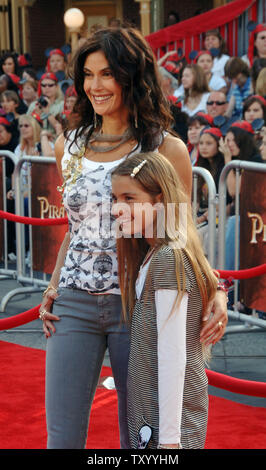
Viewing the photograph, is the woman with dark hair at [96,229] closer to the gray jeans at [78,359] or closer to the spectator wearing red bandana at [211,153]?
the gray jeans at [78,359]

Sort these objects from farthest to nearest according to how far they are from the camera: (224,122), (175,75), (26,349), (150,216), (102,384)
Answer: (175,75) < (224,122) < (26,349) < (102,384) < (150,216)

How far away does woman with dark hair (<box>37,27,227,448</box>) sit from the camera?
91.0 inches

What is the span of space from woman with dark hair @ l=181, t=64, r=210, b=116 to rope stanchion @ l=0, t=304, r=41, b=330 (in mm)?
5060

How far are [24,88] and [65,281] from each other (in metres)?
9.83

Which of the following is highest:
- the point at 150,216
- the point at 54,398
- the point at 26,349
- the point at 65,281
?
the point at 150,216

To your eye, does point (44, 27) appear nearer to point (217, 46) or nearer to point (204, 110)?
point (217, 46)

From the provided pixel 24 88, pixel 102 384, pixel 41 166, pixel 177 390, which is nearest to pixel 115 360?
pixel 177 390

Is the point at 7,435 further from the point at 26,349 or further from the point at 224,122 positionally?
the point at 224,122

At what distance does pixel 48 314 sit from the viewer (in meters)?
2.41

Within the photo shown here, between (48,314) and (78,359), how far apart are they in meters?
0.19

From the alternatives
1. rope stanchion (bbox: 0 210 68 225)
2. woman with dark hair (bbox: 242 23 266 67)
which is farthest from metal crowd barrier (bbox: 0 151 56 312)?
woman with dark hair (bbox: 242 23 266 67)

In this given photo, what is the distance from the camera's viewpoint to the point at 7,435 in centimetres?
380

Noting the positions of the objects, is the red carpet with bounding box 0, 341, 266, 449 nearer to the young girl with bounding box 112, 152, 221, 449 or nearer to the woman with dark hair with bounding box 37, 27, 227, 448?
the woman with dark hair with bounding box 37, 27, 227, 448

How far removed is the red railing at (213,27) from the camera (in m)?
10.6
